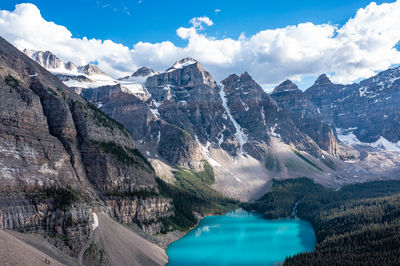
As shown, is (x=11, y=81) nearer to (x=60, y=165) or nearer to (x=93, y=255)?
(x=60, y=165)

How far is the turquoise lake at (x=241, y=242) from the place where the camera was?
9494cm

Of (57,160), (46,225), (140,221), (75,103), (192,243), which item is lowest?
(192,243)

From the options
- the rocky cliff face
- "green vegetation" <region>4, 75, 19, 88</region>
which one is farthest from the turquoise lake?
"green vegetation" <region>4, 75, 19, 88</region>

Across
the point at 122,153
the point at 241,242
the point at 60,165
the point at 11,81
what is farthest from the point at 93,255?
the point at 241,242

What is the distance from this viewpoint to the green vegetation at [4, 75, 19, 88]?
256ft

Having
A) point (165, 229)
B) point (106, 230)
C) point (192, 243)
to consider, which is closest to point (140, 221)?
point (165, 229)

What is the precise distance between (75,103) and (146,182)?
35.9m

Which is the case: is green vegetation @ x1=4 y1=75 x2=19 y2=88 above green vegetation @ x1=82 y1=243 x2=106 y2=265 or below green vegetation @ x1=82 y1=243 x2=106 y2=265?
above

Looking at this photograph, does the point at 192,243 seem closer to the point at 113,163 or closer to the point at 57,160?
the point at 113,163

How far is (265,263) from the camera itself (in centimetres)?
9075

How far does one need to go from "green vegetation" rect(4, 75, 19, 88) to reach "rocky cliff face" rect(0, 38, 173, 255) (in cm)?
32

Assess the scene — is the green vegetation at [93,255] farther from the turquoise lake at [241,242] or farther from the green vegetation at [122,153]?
the green vegetation at [122,153]

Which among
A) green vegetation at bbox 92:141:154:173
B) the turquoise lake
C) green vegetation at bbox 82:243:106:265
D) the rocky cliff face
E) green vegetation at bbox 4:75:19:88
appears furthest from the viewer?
green vegetation at bbox 92:141:154:173

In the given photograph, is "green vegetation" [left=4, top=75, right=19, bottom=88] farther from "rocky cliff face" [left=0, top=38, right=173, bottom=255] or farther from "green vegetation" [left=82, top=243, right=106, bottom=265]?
"green vegetation" [left=82, top=243, right=106, bottom=265]
